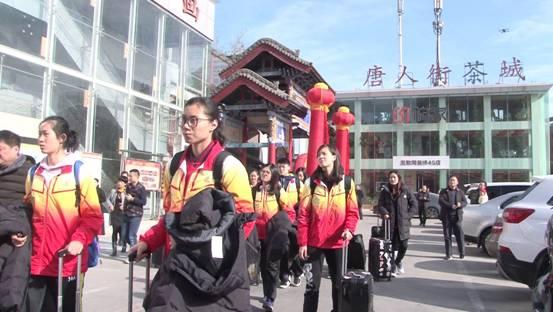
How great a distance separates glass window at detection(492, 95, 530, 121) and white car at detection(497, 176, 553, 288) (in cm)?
3488

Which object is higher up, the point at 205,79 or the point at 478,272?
the point at 205,79

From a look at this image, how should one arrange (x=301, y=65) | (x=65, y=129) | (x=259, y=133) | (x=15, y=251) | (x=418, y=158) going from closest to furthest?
(x=15, y=251) < (x=65, y=129) < (x=301, y=65) < (x=259, y=133) < (x=418, y=158)

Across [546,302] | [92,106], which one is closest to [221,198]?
[546,302]

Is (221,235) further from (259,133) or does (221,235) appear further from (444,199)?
(259,133)

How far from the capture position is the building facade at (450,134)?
A: 37688 millimetres

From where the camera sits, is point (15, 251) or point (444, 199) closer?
point (15, 251)

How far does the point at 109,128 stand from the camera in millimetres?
13836

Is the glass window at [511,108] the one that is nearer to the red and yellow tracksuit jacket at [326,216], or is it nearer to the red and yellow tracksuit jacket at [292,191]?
the red and yellow tracksuit jacket at [292,191]

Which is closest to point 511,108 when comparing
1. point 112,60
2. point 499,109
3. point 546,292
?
point 499,109

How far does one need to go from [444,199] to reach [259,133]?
914 cm

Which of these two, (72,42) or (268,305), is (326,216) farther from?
(72,42)

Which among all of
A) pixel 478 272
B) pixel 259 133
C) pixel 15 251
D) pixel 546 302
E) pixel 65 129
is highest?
pixel 259 133

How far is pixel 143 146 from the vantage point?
50.4ft

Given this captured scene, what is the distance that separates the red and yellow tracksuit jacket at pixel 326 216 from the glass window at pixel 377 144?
37120mm
